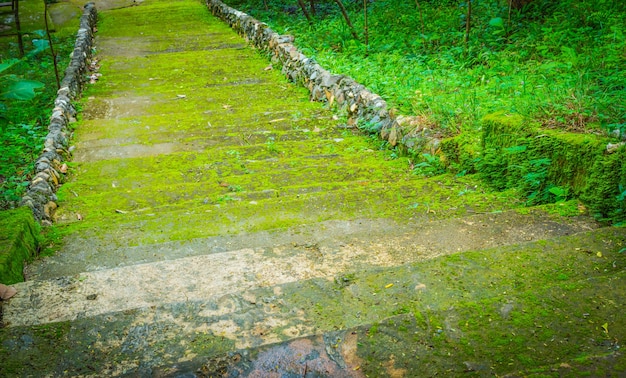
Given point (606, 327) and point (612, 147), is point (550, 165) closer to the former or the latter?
point (612, 147)

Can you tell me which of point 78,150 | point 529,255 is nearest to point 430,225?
point 529,255

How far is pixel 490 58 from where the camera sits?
644 cm

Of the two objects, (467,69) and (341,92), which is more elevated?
(467,69)

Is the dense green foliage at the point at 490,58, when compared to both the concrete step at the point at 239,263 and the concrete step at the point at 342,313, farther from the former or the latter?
the concrete step at the point at 342,313

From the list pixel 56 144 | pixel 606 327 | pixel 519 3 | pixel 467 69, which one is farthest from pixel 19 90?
pixel 519 3

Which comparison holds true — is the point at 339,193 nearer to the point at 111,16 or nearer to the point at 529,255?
the point at 529,255

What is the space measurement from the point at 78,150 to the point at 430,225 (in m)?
4.31

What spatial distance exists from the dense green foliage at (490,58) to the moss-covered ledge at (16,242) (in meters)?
3.14

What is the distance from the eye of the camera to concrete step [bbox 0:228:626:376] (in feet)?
5.09

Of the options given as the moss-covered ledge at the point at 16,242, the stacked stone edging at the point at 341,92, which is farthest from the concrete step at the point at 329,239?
the stacked stone edging at the point at 341,92

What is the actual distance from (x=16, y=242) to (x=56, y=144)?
2886mm

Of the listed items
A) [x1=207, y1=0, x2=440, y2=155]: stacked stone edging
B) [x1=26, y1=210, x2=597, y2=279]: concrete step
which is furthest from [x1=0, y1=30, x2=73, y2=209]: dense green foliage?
[x1=207, y1=0, x2=440, y2=155]: stacked stone edging

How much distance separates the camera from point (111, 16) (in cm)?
1338

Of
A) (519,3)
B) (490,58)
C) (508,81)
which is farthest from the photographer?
→ (519,3)
